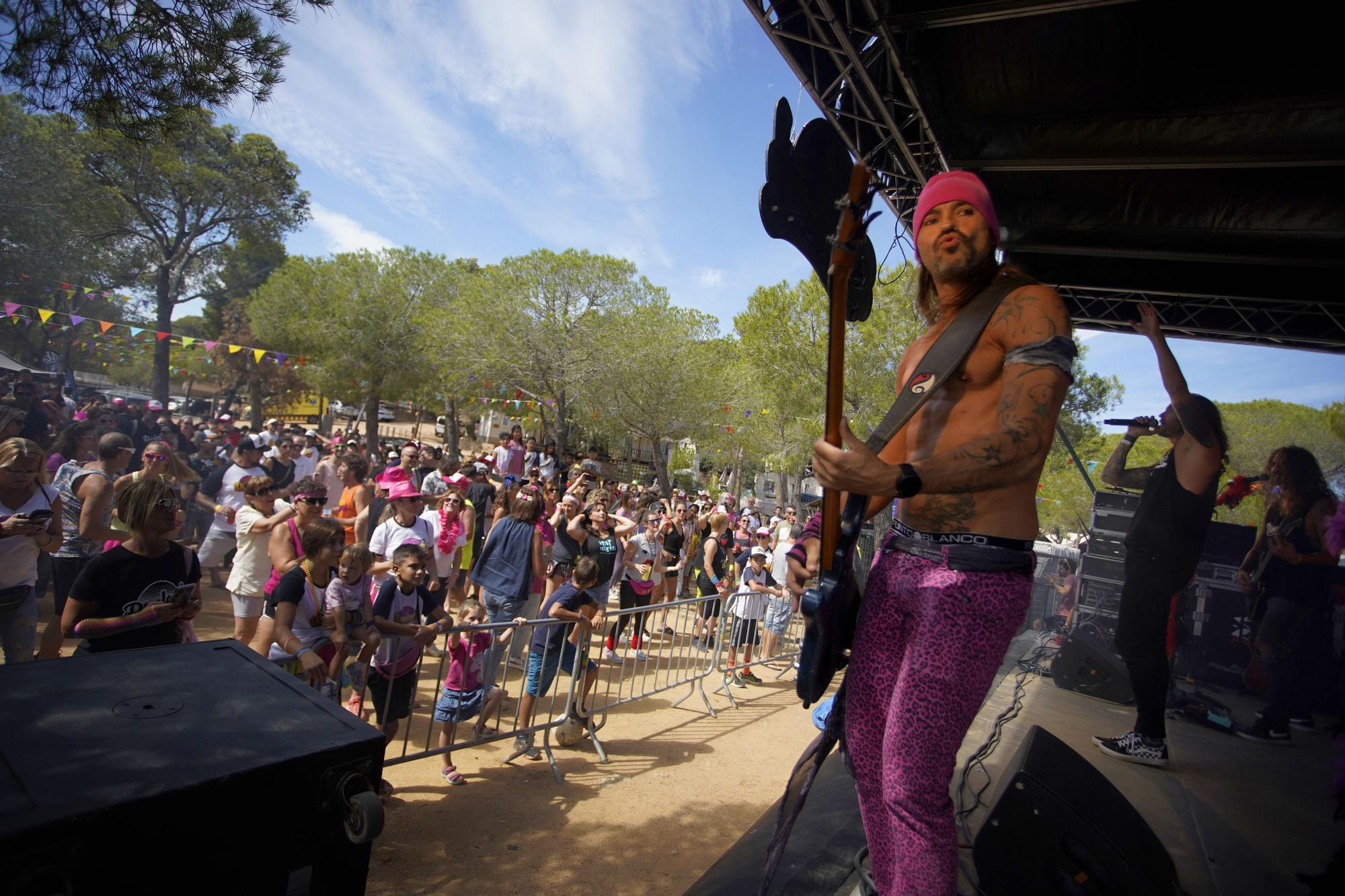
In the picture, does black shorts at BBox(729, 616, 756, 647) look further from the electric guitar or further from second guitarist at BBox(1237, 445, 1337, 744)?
the electric guitar

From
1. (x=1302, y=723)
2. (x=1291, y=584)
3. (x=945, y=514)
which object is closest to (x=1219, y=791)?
(x=1302, y=723)

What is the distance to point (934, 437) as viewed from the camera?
5.78 feet

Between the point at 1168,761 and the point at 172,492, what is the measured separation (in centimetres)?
509

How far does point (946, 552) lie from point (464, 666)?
3.95 metres

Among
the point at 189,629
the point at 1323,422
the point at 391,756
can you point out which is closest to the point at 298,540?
the point at 189,629

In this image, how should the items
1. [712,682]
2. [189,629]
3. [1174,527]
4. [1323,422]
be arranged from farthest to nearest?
[712,682] → [1323,422] → [189,629] → [1174,527]

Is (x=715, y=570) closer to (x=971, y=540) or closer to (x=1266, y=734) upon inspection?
(x=1266, y=734)

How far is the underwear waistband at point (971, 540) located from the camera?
163 centimetres

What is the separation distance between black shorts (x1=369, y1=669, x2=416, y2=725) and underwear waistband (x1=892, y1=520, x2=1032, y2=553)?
377cm

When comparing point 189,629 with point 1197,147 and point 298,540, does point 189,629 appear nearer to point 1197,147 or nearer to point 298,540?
point 298,540

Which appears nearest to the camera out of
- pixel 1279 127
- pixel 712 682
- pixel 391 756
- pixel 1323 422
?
pixel 1279 127

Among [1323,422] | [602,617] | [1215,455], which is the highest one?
[1323,422]

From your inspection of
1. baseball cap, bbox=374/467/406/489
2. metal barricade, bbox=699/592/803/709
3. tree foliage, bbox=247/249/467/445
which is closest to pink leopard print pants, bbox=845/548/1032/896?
metal barricade, bbox=699/592/803/709

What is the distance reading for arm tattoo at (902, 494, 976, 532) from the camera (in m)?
1.66
